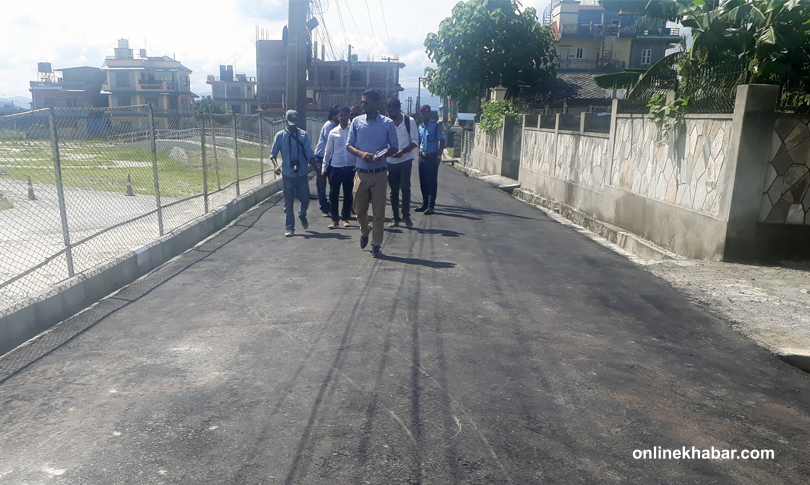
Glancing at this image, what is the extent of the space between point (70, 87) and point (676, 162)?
87079 mm

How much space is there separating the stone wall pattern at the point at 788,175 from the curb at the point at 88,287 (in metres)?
7.40

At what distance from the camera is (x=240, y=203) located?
1237 cm

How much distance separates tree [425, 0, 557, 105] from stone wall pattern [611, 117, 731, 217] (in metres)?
26.0

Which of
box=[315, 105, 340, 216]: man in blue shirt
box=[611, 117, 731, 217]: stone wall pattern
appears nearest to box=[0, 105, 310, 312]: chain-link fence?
box=[315, 105, 340, 216]: man in blue shirt

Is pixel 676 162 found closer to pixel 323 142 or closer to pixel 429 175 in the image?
pixel 429 175

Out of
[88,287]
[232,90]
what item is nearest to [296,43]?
[88,287]

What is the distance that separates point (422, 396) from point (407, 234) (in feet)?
19.8

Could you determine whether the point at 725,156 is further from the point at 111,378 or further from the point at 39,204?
the point at 39,204

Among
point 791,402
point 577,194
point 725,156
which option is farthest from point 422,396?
point 577,194

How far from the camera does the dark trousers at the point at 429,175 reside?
11385 mm

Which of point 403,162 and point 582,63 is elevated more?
point 582,63

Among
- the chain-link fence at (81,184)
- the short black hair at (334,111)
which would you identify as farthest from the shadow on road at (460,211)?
the chain-link fence at (81,184)

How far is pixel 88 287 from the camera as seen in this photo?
19.4 ft

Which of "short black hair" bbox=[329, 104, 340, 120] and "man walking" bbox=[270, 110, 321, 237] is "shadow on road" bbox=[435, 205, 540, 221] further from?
"man walking" bbox=[270, 110, 321, 237]
